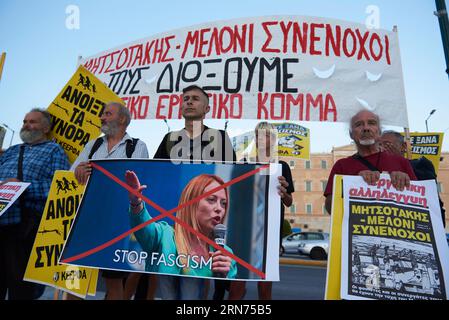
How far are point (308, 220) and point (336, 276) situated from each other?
1676 inches

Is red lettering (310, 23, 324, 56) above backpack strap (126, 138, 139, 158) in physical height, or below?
above

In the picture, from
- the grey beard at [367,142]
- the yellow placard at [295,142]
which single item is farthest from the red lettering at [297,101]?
the yellow placard at [295,142]

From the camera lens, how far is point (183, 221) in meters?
1.67

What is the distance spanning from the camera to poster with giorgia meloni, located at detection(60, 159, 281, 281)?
157 cm

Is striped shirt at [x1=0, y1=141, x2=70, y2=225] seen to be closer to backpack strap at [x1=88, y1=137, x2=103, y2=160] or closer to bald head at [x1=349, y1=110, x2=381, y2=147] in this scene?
backpack strap at [x1=88, y1=137, x2=103, y2=160]

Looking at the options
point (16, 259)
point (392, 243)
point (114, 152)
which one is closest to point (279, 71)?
point (114, 152)

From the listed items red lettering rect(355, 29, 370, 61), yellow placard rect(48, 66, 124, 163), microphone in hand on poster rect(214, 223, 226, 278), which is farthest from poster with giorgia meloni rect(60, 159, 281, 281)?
red lettering rect(355, 29, 370, 61)

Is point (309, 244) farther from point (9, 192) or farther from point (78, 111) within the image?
point (9, 192)

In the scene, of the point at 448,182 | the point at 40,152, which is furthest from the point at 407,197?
the point at 448,182

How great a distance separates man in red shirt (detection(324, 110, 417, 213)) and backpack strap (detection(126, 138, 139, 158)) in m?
1.44

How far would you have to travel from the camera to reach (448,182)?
3862cm

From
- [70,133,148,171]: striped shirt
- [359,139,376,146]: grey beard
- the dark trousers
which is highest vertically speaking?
[359,139,376,146]: grey beard

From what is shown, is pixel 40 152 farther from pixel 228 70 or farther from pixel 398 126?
pixel 398 126

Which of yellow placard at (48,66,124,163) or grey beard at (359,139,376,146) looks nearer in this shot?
grey beard at (359,139,376,146)
